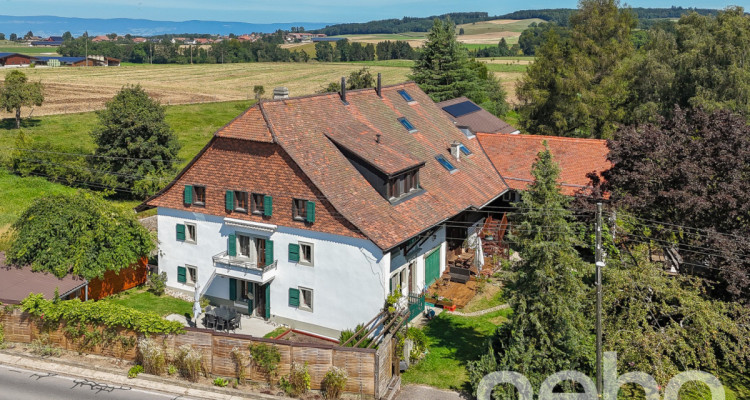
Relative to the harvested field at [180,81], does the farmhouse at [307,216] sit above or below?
below

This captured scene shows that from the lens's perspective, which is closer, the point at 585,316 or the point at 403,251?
the point at 585,316

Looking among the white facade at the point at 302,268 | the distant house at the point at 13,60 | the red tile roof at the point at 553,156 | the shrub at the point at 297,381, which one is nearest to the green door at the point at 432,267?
the white facade at the point at 302,268

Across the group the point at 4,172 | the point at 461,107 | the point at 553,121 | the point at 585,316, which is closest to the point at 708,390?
the point at 585,316

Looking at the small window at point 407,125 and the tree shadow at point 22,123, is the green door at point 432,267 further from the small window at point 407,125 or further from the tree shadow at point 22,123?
the tree shadow at point 22,123

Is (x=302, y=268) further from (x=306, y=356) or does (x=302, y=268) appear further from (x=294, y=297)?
(x=306, y=356)

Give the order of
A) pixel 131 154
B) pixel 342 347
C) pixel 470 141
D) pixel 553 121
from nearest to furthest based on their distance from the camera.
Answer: pixel 342 347, pixel 470 141, pixel 131 154, pixel 553 121

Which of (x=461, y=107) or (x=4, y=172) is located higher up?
(x=461, y=107)

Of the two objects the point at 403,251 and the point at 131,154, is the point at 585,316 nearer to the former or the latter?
the point at 403,251
